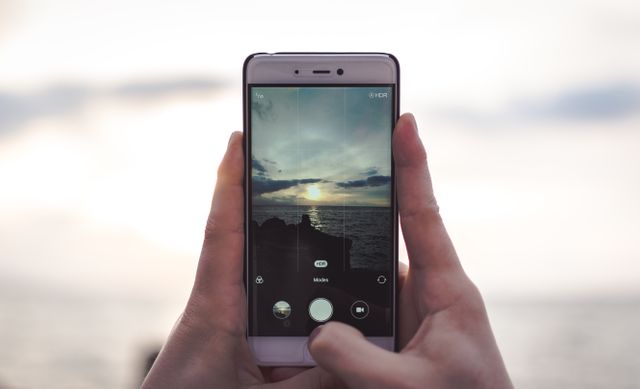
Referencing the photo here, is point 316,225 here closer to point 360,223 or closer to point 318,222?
point 318,222

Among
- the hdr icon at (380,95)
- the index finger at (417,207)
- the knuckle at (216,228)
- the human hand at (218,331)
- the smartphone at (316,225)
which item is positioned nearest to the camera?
the index finger at (417,207)

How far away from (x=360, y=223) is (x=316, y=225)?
307mm

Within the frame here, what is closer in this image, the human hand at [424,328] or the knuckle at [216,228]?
the human hand at [424,328]

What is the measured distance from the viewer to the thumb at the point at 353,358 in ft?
10.3

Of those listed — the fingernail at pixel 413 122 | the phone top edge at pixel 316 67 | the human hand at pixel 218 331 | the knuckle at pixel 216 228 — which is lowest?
the human hand at pixel 218 331

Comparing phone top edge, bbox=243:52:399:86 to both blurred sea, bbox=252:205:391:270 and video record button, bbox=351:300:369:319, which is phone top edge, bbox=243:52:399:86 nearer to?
blurred sea, bbox=252:205:391:270

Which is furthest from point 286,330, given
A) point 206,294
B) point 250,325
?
point 206,294

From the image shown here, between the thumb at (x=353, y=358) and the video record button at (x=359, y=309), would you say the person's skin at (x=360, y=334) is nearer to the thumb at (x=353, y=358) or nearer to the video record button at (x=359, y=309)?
the thumb at (x=353, y=358)

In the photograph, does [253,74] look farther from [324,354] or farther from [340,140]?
[324,354]

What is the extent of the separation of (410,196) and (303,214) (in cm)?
86

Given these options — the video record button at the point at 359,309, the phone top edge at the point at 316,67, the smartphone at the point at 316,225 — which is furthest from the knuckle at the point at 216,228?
the phone top edge at the point at 316,67

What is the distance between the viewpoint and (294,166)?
468cm

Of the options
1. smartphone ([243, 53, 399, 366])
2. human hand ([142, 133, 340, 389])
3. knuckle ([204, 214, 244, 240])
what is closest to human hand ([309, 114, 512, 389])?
smartphone ([243, 53, 399, 366])

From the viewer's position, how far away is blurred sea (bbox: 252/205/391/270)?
4.66 metres
